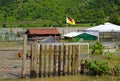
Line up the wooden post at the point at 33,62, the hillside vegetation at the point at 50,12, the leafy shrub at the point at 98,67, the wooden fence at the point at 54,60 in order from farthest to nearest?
the hillside vegetation at the point at 50,12 → the leafy shrub at the point at 98,67 → the wooden fence at the point at 54,60 → the wooden post at the point at 33,62

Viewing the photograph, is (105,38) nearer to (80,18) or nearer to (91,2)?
(80,18)

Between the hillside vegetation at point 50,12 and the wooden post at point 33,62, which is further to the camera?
the hillside vegetation at point 50,12

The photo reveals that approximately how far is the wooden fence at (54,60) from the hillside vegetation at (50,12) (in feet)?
146

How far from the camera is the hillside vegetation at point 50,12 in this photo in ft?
219

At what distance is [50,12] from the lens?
71438mm

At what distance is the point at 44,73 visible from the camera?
62.5ft

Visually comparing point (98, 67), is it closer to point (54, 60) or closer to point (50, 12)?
point (54, 60)

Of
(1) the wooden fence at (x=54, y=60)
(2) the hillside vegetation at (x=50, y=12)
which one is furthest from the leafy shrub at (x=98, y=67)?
(2) the hillside vegetation at (x=50, y=12)

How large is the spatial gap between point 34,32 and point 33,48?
29.9 meters

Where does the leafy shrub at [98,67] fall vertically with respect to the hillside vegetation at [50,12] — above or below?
below

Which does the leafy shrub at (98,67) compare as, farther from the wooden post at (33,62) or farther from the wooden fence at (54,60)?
the wooden post at (33,62)

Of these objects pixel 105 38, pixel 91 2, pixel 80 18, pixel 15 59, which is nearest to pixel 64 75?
pixel 15 59

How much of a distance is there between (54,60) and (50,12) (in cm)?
5265

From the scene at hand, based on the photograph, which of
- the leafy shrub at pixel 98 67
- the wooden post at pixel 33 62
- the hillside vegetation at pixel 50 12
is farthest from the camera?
the hillside vegetation at pixel 50 12
